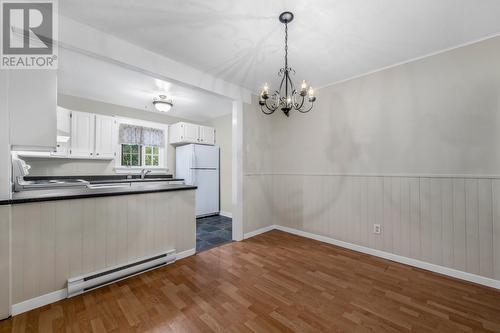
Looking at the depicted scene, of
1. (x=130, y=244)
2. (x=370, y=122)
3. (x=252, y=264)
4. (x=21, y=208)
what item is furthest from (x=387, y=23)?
(x=21, y=208)

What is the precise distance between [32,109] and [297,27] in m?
2.43

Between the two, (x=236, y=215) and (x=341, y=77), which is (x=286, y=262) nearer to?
(x=236, y=215)

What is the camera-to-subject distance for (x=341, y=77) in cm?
294

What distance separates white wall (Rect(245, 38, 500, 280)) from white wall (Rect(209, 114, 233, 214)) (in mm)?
1446

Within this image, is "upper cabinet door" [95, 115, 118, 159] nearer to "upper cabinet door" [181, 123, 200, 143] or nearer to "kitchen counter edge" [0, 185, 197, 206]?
"upper cabinet door" [181, 123, 200, 143]

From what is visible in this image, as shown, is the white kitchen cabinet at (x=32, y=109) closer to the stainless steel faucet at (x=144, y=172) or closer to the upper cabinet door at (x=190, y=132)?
the stainless steel faucet at (x=144, y=172)

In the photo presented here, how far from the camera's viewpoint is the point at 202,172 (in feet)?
15.4

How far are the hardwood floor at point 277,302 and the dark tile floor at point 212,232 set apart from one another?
0.63 m

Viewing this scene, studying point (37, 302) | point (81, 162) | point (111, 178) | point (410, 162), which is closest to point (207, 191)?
point (111, 178)

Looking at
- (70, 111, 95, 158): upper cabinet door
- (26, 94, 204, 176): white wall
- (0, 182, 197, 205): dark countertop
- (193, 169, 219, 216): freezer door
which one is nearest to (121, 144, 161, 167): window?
(26, 94, 204, 176): white wall

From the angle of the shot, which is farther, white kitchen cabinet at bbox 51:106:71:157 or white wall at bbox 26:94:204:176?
white wall at bbox 26:94:204:176

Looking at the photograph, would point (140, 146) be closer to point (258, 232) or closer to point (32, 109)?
point (32, 109)

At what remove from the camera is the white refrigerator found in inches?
180

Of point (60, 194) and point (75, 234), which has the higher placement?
point (60, 194)
